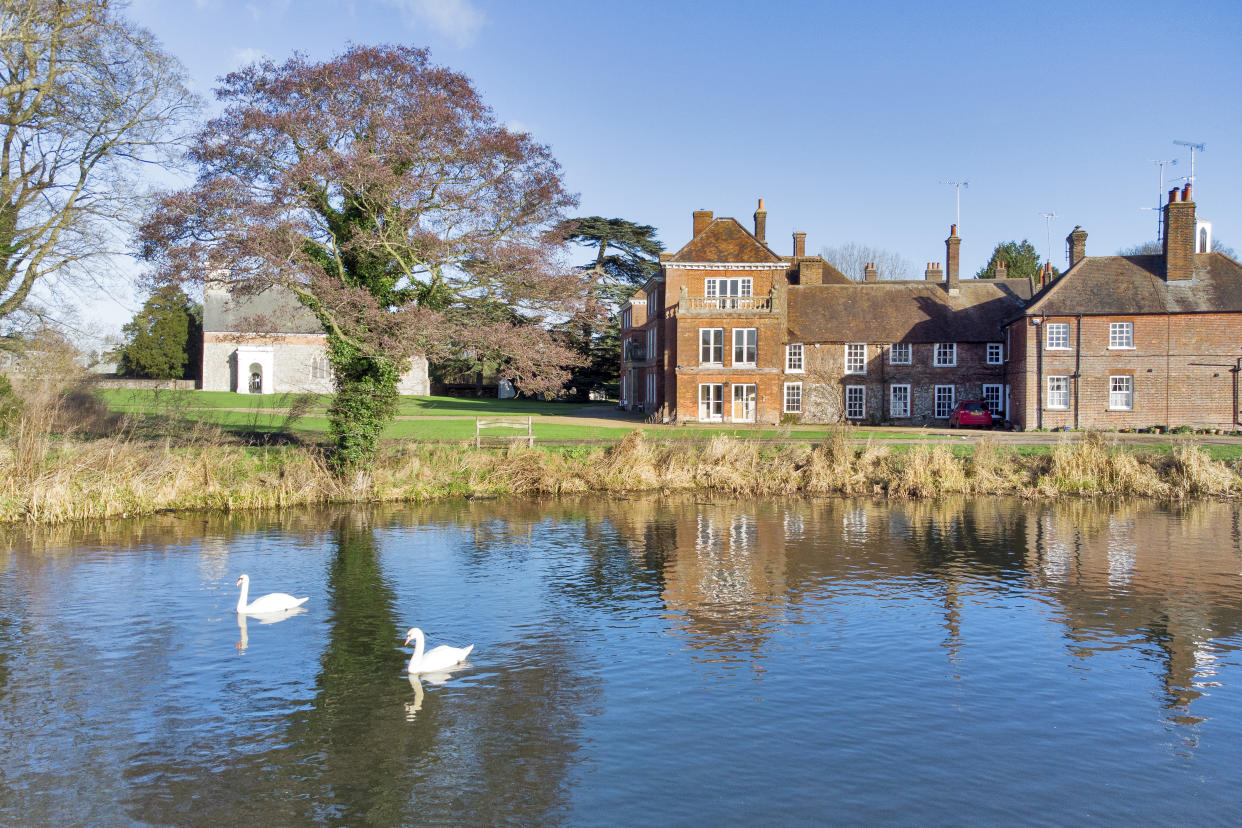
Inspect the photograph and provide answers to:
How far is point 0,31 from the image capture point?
2184 cm

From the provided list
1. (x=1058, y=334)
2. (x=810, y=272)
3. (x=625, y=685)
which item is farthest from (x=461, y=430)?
(x=1058, y=334)

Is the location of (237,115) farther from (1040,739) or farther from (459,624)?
(1040,739)

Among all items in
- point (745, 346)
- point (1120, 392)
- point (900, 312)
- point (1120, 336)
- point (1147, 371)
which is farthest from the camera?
point (900, 312)

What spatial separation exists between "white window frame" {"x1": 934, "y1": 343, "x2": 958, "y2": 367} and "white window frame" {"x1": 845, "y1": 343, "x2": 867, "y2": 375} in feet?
12.1

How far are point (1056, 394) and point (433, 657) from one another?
39265mm

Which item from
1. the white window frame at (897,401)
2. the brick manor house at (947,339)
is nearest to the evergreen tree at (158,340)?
the brick manor house at (947,339)

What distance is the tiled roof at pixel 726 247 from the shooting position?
45.6 m

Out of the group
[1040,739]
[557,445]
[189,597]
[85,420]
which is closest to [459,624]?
[189,597]

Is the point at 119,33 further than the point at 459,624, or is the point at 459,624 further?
the point at 119,33

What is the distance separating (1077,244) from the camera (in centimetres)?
4638

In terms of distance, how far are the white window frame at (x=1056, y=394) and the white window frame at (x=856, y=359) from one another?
9336 mm

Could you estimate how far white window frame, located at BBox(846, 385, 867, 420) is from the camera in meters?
49.2

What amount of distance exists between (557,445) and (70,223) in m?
14.7

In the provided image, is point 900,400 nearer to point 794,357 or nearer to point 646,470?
point 794,357
